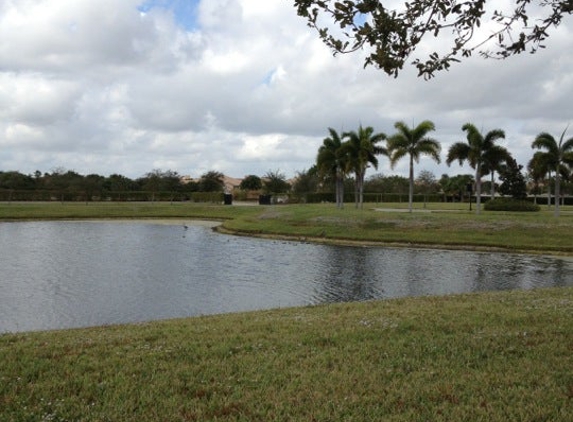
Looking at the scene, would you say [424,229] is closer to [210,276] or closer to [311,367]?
[210,276]

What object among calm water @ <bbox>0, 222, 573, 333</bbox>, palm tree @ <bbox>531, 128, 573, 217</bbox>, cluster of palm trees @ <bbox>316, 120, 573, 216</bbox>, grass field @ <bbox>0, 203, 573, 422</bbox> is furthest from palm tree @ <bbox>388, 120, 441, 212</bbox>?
grass field @ <bbox>0, 203, 573, 422</bbox>

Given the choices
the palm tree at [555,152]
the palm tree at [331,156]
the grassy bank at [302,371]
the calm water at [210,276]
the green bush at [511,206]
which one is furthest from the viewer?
the palm tree at [331,156]

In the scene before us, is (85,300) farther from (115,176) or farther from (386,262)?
(115,176)

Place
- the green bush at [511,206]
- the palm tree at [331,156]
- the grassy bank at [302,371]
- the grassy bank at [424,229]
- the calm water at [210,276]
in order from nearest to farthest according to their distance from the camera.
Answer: the grassy bank at [302,371] → the calm water at [210,276] → the grassy bank at [424,229] → the green bush at [511,206] → the palm tree at [331,156]

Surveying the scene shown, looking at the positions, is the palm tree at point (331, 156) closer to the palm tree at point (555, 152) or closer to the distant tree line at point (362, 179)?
the distant tree line at point (362, 179)

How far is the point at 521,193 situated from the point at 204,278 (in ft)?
187

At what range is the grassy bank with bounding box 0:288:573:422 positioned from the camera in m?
4.60

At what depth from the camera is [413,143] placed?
1704 inches

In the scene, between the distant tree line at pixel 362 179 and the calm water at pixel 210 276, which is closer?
the calm water at pixel 210 276

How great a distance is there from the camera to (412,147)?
43.3 metres

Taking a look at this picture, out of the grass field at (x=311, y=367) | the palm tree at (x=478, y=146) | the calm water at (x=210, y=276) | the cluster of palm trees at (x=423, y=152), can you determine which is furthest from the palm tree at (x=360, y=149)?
the grass field at (x=311, y=367)

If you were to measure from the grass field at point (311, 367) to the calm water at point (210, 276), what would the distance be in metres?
3.87

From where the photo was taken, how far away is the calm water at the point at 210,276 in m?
13.2

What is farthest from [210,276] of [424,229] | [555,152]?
[555,152]
